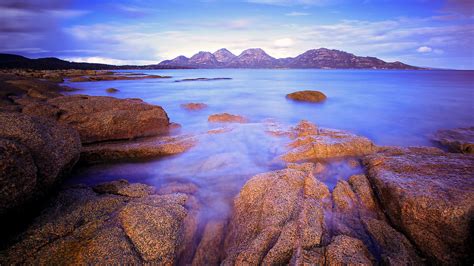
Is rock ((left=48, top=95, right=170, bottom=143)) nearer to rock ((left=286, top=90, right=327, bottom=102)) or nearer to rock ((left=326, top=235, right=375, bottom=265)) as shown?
rock ((left=326, top=235, right=375, bottom=265))

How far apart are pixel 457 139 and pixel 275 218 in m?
8.22

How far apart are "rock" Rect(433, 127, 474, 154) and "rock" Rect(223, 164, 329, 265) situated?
17.3 feet

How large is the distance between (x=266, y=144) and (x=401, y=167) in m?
4.26

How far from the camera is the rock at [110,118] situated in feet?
26.0

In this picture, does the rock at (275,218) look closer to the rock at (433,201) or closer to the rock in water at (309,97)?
the rock at (433,201)

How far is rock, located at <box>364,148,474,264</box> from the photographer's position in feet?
11.0

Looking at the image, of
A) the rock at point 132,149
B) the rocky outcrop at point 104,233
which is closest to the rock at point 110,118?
the rock at point 132,149

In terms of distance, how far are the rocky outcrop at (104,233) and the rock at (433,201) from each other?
331 cm

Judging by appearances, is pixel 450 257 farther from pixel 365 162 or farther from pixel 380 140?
pixel 380 140

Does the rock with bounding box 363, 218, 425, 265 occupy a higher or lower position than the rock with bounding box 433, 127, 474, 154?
lower

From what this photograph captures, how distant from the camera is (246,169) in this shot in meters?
6.76

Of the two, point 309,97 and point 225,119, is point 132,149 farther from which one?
point 309,97

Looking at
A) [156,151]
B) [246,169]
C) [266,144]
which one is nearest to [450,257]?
[246,169]

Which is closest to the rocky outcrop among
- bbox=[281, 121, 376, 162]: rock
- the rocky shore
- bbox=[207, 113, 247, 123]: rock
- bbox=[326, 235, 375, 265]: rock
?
the rocky shore
